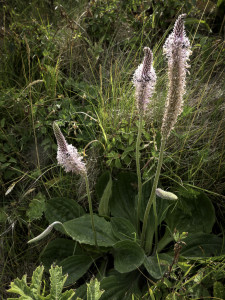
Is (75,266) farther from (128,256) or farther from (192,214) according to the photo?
(192,214)

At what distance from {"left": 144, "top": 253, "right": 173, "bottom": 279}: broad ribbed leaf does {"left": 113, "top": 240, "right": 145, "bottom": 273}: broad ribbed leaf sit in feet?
0.19

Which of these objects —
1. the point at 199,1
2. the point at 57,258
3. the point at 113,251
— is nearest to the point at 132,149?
the point at 113,251

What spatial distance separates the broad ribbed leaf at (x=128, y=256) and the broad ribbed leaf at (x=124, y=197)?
38 cm

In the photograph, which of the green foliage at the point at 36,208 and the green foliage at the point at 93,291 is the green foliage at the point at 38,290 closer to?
the green foliage at the point at 93,291

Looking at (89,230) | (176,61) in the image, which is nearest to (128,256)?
(89,230)

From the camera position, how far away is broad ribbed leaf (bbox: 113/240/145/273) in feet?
6.86

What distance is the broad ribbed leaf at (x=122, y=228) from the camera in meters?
2.26

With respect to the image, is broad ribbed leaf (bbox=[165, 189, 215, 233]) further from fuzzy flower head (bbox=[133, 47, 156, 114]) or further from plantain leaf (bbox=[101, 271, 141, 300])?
fuzzy flower head (bbox=[133, 47, 156, 114])

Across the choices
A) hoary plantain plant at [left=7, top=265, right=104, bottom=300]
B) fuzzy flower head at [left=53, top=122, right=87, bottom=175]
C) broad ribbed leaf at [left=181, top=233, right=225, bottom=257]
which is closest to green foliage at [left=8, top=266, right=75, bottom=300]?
hoary plantain plant at [left=7, top=265, right=104, bottom=300]

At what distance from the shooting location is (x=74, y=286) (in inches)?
91.4

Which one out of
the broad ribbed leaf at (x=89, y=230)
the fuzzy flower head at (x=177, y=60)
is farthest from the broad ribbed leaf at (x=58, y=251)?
the fuzzy flower head at (x=177, y=60)

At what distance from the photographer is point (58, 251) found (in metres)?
2.38

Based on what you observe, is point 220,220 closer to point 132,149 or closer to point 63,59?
point 132,149

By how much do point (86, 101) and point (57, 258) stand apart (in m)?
1.39
